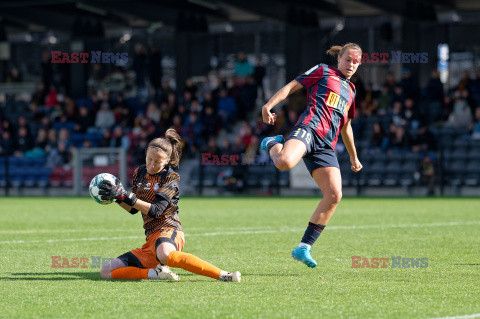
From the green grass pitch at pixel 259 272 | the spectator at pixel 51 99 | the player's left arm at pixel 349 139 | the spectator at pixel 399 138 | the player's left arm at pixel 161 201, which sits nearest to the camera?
the green grass pitch at pixel 259 272

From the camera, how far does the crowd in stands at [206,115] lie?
24516mm

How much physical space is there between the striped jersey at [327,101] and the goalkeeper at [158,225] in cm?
135

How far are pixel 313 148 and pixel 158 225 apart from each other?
1580 millimetres

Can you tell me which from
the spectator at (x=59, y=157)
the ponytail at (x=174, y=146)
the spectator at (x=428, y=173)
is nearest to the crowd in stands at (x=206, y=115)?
the spectator at (x=59, y=157)

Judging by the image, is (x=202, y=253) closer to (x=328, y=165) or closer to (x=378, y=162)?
(x=328, y=165)

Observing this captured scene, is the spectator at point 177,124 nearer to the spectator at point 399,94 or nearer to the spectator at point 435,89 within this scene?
the spectator at point 399,94

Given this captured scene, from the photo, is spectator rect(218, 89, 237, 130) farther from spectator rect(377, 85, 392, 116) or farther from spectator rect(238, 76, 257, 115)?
spectator rect(377, 85, 392, 116)

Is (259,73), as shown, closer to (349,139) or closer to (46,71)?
(46,71)

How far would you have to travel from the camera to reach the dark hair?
6.95m

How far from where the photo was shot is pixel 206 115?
2744 centimetres

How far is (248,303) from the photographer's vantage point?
5645mm

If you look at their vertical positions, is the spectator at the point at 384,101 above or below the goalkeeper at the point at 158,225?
above

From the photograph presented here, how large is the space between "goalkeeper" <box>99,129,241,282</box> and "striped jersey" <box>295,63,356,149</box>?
1.35m

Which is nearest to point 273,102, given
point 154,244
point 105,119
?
point 154,244
